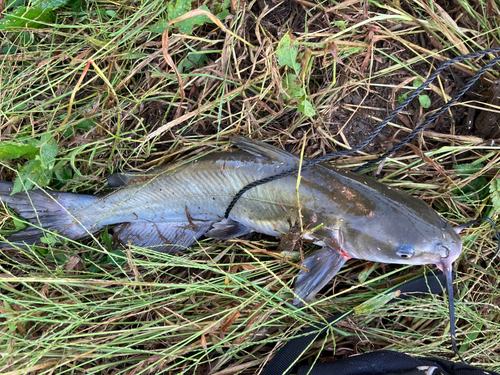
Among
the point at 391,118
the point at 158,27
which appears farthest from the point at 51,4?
the point at 391,118

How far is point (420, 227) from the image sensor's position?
2062 mm

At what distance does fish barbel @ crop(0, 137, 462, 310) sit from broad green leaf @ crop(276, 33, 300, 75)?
58 cm

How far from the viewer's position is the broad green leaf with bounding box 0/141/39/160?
7.93 feet

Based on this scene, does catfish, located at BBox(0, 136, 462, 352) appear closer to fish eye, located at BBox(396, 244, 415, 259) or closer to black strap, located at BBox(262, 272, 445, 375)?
fish eye, located at BBox(396, 244, 415, 259)

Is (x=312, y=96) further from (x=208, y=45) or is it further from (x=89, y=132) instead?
(x=89, y=132)

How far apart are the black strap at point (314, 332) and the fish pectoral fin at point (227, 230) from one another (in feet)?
2.56

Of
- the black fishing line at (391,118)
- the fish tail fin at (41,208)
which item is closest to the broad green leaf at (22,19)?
the fish tail fin at (41,208)

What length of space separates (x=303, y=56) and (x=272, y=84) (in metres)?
0.31

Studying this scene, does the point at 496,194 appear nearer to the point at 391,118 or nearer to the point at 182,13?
the point at 391,118

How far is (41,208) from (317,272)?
2062 millimetres

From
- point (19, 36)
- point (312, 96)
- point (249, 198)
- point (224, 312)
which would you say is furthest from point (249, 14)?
point (224, 312)

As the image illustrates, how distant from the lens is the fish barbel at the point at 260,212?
2.10 metres

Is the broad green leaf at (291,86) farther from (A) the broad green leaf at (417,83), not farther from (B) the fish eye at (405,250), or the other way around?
(B) the fish eye at (405,250)

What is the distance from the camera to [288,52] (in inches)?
91.0
